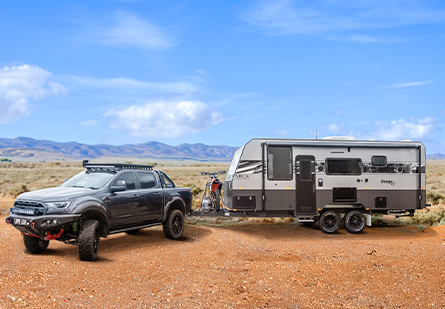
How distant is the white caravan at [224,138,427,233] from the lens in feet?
42.0

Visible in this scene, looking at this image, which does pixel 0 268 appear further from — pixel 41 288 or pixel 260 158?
pixel 260 158

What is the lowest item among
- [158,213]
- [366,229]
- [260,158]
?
[366,229]

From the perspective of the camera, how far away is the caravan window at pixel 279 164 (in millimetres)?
Result: 12945

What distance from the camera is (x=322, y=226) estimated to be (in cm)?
1334

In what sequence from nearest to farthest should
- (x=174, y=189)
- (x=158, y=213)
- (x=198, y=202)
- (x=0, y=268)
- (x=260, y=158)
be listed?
(x=0, y=268), (x=158, y=213), (x=174, y=189), (x=260, y=158), (x=198, y=202)

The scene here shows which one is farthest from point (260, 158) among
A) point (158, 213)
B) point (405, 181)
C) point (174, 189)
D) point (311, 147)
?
point (405, 181)

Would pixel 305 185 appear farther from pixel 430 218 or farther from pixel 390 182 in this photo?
pixel 430 218

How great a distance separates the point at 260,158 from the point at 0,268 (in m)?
7.62

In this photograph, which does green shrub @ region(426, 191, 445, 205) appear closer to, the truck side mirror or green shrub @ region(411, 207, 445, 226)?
green shrub @ region(411, 207, 445, 226)

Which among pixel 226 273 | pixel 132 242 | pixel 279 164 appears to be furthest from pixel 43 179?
pixel 226 273

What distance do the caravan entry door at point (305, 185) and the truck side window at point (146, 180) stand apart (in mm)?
4567

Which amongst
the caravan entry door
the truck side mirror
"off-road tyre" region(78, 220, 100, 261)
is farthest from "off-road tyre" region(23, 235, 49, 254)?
the caravan entry door

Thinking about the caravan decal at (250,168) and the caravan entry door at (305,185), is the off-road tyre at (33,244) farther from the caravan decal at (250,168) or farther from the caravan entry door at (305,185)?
the caravan entry door at (305,185)

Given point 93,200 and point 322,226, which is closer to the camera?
point 93,200
